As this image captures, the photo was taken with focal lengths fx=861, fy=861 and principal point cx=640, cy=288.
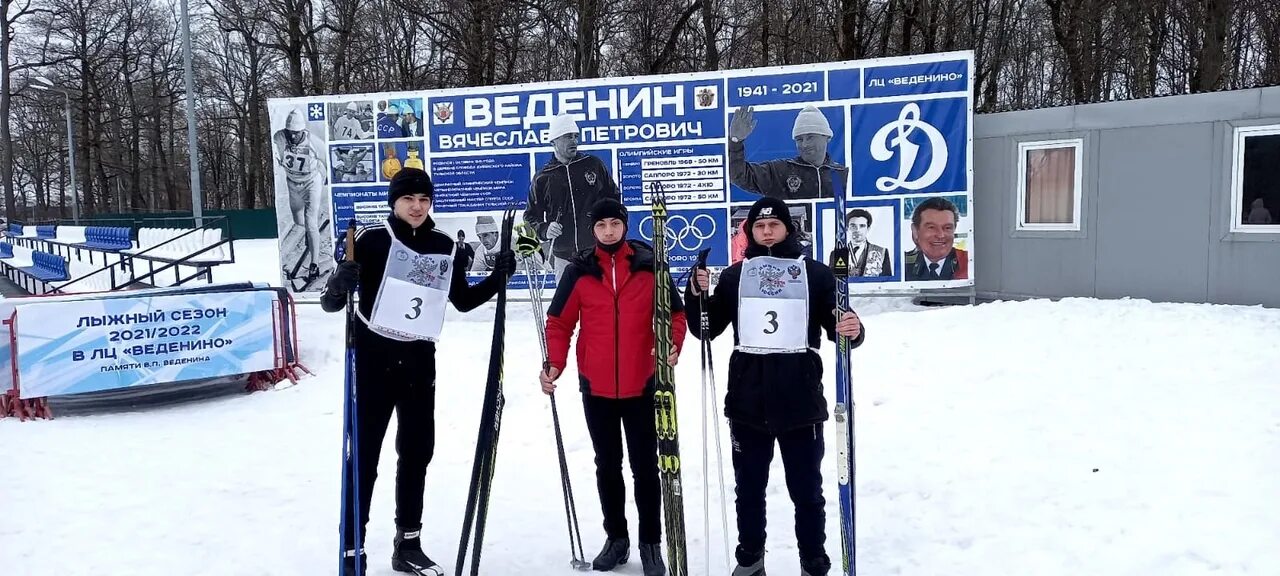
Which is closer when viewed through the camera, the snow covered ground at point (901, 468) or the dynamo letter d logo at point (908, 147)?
the snow covered ground at point (901, 468)

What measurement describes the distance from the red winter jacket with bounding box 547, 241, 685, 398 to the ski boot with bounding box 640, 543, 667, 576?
761mm

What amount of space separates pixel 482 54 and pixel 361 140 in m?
11.4

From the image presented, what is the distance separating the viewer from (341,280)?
3.75 meters

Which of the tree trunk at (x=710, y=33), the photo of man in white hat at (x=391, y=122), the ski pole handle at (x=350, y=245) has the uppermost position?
the tree trunk at (x=710, y=33)

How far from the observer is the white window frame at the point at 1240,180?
8.20m

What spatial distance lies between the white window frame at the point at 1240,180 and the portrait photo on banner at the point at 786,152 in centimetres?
367

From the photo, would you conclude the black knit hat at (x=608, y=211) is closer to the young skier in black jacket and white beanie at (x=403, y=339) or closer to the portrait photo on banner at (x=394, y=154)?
the young skier in black jacket and white beanie at (x=403, y=339)

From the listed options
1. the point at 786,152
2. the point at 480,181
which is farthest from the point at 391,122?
the point at 786,152

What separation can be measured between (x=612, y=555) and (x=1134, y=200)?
739 centimetres

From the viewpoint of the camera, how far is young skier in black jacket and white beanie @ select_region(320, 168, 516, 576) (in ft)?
13.1

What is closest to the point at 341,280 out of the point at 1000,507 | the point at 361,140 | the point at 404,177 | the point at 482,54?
the point at 404,177

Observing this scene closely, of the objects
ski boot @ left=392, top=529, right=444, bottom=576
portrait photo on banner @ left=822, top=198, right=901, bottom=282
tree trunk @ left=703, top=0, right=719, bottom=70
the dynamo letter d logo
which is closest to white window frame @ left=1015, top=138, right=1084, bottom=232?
the dynamo letter d logo

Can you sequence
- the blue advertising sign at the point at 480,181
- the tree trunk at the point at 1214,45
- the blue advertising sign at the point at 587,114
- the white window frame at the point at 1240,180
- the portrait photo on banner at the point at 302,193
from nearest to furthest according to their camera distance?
the white window frame at the point at 1240,180 → the blue advertising sign at the point at 587,114 → the blue advertising sign at the point at 480,181 → the portrait photo on banner at the point at 302,193 → the tree trunk at the point at 1214,45

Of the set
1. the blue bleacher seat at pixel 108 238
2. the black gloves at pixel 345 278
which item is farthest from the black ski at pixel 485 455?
the blue bleacher seat at pixel 108 238
